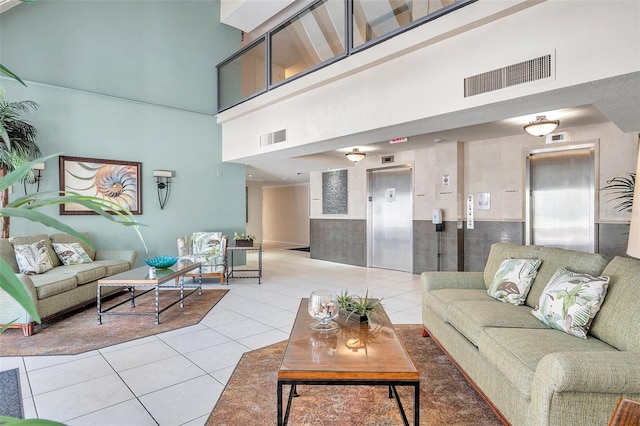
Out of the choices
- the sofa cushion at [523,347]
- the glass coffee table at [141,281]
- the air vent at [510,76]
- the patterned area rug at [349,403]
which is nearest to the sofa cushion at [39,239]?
the glass coffee table at [141,281]

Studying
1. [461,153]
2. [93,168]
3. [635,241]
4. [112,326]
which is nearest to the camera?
[635,241]

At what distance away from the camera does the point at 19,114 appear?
5.20m

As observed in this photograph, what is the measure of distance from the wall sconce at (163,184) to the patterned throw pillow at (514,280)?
5752 mm

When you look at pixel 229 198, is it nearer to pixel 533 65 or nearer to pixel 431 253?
pixel 431 253

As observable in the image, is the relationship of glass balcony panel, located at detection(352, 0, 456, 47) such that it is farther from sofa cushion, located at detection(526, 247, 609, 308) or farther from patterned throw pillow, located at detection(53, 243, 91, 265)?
patterned throw pillow, located at detection(53, 243, 91, 265)

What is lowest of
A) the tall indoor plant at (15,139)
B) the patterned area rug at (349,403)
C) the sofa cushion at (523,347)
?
the patterned area rug at (349,403)

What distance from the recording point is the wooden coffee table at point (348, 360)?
5.73 feet

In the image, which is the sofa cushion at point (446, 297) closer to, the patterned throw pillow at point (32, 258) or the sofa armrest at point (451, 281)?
the sofa armrest at point (451, 281)

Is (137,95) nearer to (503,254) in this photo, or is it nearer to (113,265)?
(113,265)

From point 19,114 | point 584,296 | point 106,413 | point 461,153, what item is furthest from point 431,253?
point 19,114

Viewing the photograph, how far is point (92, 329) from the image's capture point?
3.88m

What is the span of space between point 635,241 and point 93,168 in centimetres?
687

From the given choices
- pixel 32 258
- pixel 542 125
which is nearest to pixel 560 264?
pixel 542 125

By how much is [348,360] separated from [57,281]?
3812 mm
